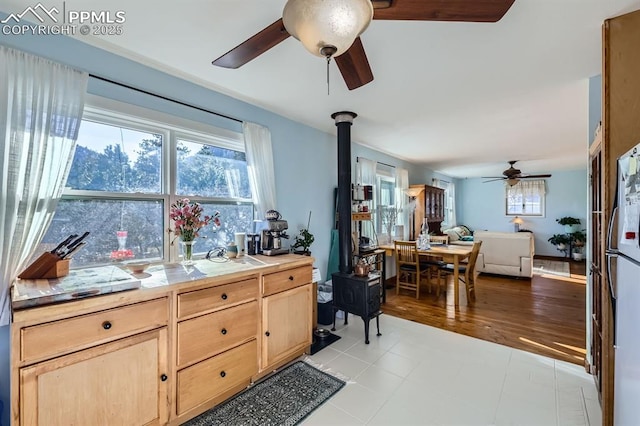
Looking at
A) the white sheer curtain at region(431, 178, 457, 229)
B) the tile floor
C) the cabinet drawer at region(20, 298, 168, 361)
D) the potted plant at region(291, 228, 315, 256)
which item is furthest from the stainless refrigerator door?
the white sheer curtain at region(431, 178, 457, 229)

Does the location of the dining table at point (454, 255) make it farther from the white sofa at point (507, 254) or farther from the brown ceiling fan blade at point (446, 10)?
the brown ceiling fan blade at point (446, 10)

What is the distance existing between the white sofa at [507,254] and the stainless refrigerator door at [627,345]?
14.1 ft

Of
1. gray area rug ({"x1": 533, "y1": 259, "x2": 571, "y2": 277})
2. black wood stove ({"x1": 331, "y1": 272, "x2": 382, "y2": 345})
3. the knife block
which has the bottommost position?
gray area rug ({"x1": 533, "y1": 259, "x2": 571, "y2": 277})

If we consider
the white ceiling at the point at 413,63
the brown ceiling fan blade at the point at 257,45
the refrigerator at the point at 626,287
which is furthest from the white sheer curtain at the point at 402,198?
the brown ceiling fan blade at the point at 257,45

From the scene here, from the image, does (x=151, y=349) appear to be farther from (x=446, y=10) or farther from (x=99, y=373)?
(x=446, y=10)

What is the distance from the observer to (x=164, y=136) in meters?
2.19

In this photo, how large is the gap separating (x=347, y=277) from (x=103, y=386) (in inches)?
82.2

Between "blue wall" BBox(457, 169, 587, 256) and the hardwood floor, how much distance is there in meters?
3.39

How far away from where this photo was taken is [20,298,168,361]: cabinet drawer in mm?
1176

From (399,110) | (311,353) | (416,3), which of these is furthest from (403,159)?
(416,3)

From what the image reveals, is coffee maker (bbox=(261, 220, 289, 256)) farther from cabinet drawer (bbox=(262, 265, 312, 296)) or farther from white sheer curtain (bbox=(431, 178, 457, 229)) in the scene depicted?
white sheer curtain (bbox=(431, 178, 457, 229))

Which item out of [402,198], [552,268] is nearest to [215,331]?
[402,198]

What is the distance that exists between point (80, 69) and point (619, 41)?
10.4ft

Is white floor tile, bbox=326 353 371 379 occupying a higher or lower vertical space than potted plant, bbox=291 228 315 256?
lower
